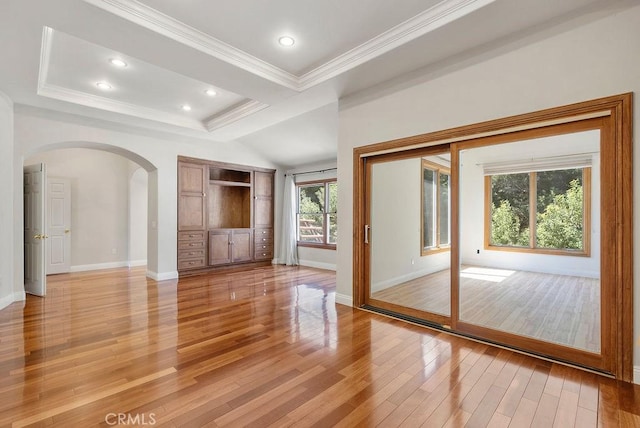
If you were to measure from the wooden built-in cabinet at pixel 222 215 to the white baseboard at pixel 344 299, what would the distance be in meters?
3.54

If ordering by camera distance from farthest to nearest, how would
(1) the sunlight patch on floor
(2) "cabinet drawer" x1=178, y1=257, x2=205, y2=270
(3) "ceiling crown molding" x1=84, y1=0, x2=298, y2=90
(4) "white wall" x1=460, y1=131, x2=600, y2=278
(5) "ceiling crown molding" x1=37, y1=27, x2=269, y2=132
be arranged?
1. (2) "cabinet drawer" x1=178, y1=257, x2=205, y2=270
2. (1) the sunlight patch on floor
3. (5) "ceiling crown molding" x1=37, y1=27, x2=269, y2=132
4. (4) "white wall" x1=460, y1=131, x2=600, y2=278
5. (3) "ceiling crown molding" x1=84, y1=0, x2=298, y2=90

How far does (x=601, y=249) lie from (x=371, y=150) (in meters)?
2.45

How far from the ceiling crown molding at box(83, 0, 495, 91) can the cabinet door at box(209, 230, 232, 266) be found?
4080 mm

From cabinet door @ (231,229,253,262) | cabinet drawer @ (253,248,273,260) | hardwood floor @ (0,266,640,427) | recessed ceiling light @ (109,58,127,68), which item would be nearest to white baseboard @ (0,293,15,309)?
hardwood floor @ (0,266,640,427)

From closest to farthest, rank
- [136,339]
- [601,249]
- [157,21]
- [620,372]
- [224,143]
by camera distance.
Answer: [620,372]
[601,249]
[157,21]
[136,339]
[224,143]

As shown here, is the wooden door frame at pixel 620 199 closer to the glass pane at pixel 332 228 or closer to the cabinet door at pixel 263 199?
the glass pane at pixel 332 228

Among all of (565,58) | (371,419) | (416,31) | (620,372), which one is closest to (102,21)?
(416,31)

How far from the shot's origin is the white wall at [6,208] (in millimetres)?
4043

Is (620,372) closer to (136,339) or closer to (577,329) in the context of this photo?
(577,329)

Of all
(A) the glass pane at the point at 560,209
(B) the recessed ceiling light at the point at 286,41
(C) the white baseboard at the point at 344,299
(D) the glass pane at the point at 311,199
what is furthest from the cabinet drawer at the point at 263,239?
(A) the glass pane at the point at 560,209

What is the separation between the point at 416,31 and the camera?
2.80 meters

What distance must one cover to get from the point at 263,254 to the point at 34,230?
14.2ft

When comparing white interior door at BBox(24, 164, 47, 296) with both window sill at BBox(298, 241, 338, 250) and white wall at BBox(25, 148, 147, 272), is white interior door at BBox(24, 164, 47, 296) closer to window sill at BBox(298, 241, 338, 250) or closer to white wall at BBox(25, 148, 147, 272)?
white wall at BBox(25, 148, 147, 272)

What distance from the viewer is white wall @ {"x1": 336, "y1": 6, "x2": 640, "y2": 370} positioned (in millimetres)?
2311
